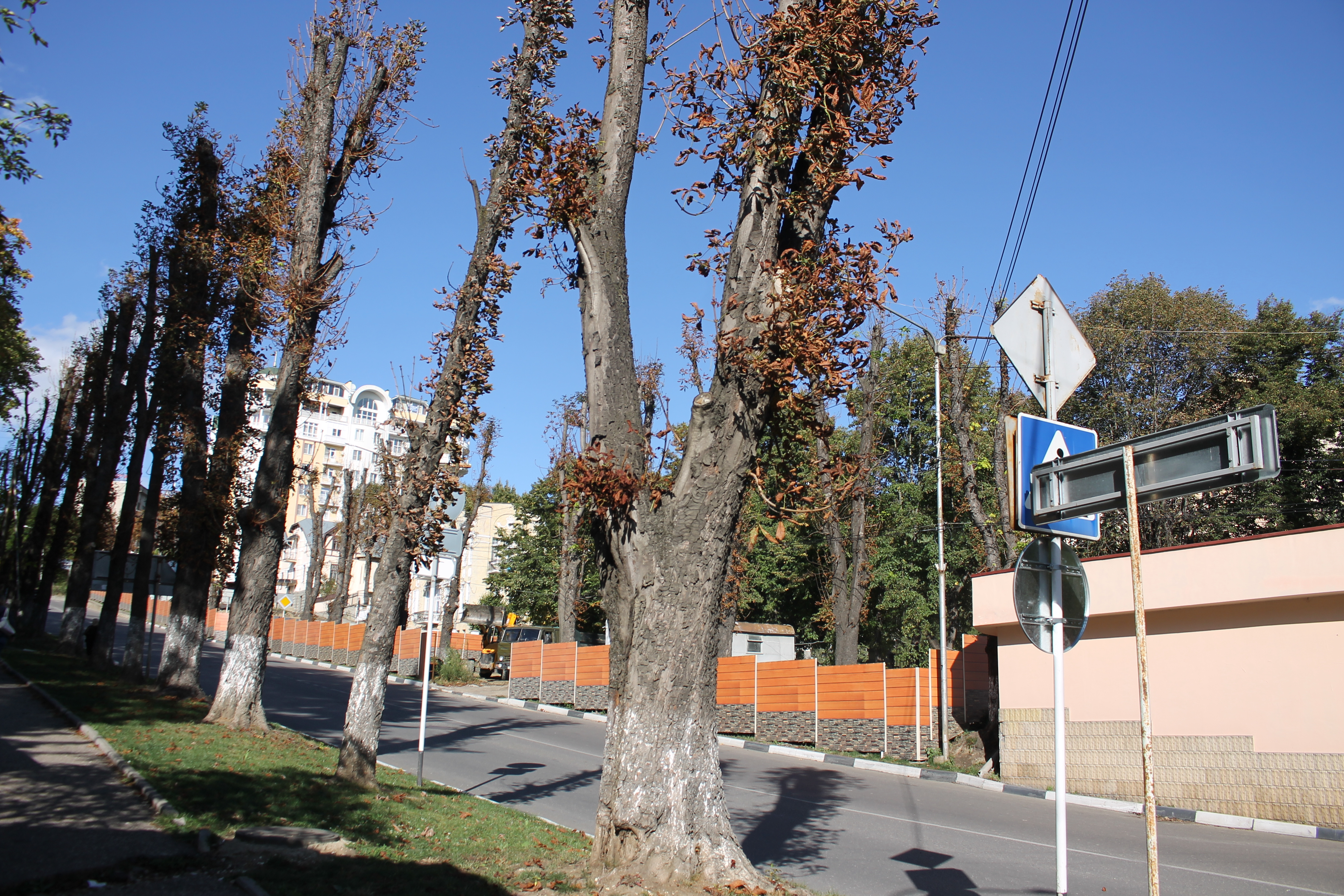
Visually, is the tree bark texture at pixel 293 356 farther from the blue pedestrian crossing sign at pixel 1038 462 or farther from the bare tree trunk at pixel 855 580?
the bare tree trunk at pixel 855 580

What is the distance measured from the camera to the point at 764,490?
230 inches

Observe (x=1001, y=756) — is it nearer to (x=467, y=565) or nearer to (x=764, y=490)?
(x=764, y=490)

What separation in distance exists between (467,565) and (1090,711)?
51.3 meters

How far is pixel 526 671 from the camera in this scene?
29.1 m

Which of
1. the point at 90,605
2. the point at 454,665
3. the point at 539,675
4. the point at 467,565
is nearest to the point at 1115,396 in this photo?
→ the point at 539,675

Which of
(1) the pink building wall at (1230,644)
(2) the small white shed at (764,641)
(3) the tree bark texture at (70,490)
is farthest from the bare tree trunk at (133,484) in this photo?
(1) the pink building wall at (1230,644)

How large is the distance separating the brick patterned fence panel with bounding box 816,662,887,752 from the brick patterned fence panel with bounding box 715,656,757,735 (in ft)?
7.91

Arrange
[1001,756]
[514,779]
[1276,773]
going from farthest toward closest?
[1001,756], [514,779], [1276,773]

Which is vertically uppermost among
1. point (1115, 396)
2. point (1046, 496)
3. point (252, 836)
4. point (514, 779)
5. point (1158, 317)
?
point (1158, 317)

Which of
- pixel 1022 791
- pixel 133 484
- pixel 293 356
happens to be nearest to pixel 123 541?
pixel 133 484

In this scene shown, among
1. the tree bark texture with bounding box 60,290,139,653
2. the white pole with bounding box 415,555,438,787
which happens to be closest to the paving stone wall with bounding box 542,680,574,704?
the tree bark texture with bounding box 60,290,139,653

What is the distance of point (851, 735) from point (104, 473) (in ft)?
71.3

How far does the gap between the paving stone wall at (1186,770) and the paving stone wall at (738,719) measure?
7.24 metres

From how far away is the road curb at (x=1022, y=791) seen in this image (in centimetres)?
1159
